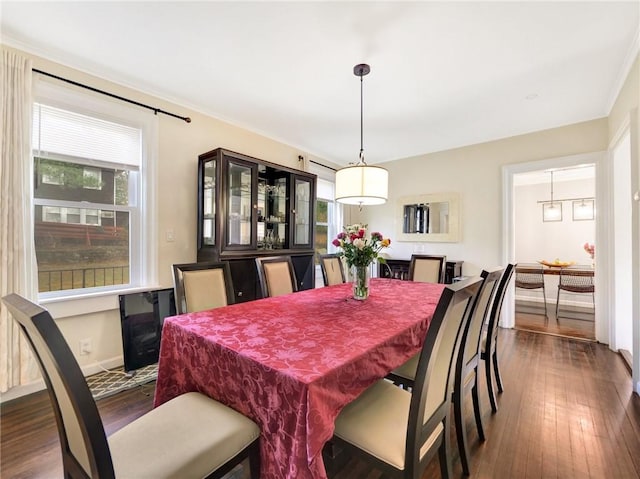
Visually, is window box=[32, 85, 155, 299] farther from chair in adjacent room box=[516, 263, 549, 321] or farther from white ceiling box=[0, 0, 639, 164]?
chair in adjacent room box=[516, 263, 549, 321]

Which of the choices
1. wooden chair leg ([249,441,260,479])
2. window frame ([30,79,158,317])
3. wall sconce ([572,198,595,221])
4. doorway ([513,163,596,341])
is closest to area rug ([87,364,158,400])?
window frame ([30,79,158,317])

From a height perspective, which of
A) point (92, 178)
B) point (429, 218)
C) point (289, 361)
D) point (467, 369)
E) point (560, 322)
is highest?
point (92, 178)

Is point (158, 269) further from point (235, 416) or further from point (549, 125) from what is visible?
point (549, 125)

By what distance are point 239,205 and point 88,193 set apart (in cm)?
131

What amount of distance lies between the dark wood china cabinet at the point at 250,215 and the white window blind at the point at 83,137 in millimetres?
649

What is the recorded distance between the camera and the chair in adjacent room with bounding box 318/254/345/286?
9.98 feet

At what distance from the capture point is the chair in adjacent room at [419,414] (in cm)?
100

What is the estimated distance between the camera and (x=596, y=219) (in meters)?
3.30

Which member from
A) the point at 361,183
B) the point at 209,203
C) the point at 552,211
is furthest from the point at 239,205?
the point at 552,211

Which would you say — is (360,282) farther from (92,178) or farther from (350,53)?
(92,178)

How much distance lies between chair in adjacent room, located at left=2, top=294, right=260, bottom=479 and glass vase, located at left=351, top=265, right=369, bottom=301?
3.91 feet

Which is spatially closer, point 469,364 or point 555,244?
point 469,364

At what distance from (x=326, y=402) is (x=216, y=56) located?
2500 millimetres

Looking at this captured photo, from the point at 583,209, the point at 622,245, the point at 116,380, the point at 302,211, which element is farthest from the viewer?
the point at 583,209
